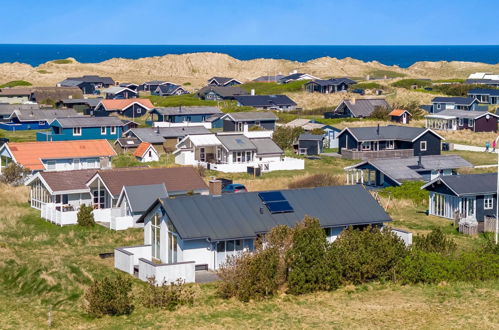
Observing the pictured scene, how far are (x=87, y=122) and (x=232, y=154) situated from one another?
A: 2193 cm

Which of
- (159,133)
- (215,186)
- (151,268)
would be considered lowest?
(151,268)

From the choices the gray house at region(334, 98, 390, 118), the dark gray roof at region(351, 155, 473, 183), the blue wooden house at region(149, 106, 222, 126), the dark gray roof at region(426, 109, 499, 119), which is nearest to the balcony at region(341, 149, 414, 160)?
the dark gray roof at region(351, 155, 473, 183)

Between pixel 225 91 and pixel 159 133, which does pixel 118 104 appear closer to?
pixel 225 91

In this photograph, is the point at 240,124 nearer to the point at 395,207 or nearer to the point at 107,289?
the point at 395,207

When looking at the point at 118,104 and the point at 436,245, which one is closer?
the point at 436,245

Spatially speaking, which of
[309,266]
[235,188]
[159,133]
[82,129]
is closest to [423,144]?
[159,133]

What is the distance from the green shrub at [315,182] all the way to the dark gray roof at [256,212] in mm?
15063

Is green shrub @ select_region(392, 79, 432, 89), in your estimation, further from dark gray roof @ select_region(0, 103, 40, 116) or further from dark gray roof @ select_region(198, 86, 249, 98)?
dark gray roof @ select_region(0, 103, 40, 116)

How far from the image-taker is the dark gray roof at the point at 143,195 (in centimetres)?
4338

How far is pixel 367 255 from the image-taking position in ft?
111

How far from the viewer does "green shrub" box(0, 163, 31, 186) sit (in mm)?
56031

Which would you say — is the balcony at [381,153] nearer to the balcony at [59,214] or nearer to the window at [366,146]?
the window at [366,146]

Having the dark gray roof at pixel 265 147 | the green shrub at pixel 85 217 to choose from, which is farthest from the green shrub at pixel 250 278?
the dark gray roof at pixel 265 147

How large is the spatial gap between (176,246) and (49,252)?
22.7ft
